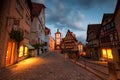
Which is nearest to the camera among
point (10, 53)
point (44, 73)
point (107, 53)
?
point (44, 73)

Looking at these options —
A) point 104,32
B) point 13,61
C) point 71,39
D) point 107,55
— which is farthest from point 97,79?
point 104,32

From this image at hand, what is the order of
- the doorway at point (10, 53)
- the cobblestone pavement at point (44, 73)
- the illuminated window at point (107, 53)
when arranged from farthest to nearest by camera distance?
the illuminated window at point (107, 53) < the doorway at point (10, 53) < the cobblestone pavement at point (44, 73)

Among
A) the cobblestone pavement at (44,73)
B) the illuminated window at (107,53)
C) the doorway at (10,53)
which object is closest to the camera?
the cobblestone pavement at (44,73)

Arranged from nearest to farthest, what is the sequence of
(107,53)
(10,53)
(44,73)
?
1. (44,73)
2. (10,53)
3. (107,53)

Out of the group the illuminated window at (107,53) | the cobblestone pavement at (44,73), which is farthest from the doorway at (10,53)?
the illuminated window at (107,53)

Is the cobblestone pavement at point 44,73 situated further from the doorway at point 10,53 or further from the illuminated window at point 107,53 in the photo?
the illuminated window at point 107,53

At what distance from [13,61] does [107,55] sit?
20410mm

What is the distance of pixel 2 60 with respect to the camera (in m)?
8.28

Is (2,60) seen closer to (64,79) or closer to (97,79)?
(64,79)

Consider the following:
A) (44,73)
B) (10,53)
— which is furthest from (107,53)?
(10,53)

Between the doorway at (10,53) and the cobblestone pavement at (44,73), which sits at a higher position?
the doorway at (10,53)

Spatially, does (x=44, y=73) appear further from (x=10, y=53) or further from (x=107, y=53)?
(x=107, y=53)

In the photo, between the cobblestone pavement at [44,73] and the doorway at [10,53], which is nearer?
the cobblestone pavement at [44,73]

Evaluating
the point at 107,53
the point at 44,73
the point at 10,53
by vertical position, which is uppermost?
the point at 10,53
